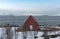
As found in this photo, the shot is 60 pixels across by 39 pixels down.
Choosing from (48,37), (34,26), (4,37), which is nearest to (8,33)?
(4,37)

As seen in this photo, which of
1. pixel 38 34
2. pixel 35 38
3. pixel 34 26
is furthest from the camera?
pixel 34 26

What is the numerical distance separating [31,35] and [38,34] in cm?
92

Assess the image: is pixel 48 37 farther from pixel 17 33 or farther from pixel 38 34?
pixel 17 33

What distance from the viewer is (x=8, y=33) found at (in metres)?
20.4

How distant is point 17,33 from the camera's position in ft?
69.3

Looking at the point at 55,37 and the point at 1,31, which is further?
the point at 1,31

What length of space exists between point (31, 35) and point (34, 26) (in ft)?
19.0

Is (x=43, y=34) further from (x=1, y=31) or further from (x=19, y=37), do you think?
(x=1, y=31)

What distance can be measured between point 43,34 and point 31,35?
1271 mm

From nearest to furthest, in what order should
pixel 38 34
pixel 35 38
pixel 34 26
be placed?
1. pixel 35 38
2. pixel 38 34
3. pixel 34 26

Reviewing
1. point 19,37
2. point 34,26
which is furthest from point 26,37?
point 34,26

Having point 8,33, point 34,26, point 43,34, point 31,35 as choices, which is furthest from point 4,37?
point 34,26

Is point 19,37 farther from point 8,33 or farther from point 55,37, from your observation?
point 55,37

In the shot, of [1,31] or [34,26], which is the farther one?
[34,26]
